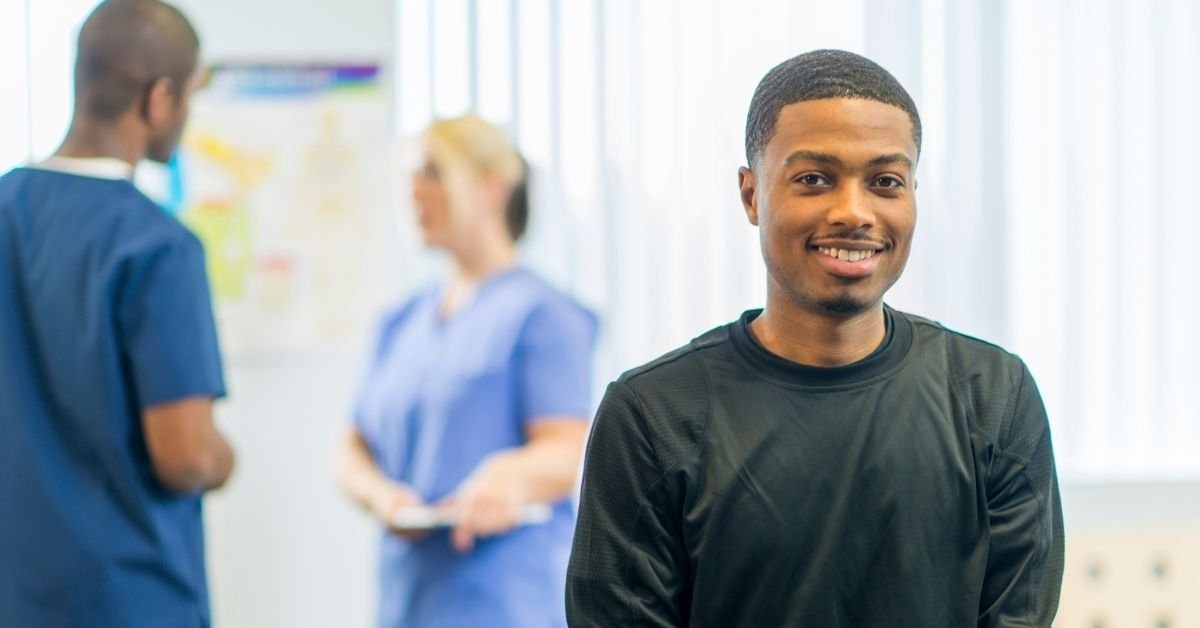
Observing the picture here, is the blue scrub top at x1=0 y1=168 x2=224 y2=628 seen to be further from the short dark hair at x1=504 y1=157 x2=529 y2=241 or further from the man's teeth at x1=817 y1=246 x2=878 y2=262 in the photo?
the man's teeth at x1=817 y1=246 x2=878 y2=262

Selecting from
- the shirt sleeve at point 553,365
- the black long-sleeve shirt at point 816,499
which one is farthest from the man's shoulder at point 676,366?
the shirt sleeve at point 553,365

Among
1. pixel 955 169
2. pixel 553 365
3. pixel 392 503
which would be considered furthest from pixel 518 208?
pixel 955 169

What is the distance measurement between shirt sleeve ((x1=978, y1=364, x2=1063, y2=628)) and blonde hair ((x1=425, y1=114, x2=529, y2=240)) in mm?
1358

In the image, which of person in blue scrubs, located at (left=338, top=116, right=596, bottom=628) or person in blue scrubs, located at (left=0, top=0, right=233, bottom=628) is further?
person in blue scrubs, located at (left=338, top=116, right=596, bottom=628)

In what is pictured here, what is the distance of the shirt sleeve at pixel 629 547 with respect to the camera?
1074mm

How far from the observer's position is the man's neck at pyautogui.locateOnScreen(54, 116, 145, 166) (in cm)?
171

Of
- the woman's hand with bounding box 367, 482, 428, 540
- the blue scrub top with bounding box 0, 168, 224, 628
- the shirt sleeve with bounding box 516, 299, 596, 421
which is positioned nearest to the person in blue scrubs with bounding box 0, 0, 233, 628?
the blue scrub top with bounding box 0, 168, 224, 628

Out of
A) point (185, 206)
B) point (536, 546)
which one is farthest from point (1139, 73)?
point (185, 206)

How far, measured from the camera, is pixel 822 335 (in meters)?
1.12

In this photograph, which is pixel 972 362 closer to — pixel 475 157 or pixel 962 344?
pixel 962 344

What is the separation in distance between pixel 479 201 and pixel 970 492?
1388mm

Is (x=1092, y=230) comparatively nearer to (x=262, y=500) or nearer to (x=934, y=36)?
(x=934, y=36)

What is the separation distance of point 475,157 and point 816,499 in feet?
4.51

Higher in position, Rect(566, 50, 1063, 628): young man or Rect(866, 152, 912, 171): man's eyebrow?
Rect(866, 152, 912, 171): man's eyebrow
